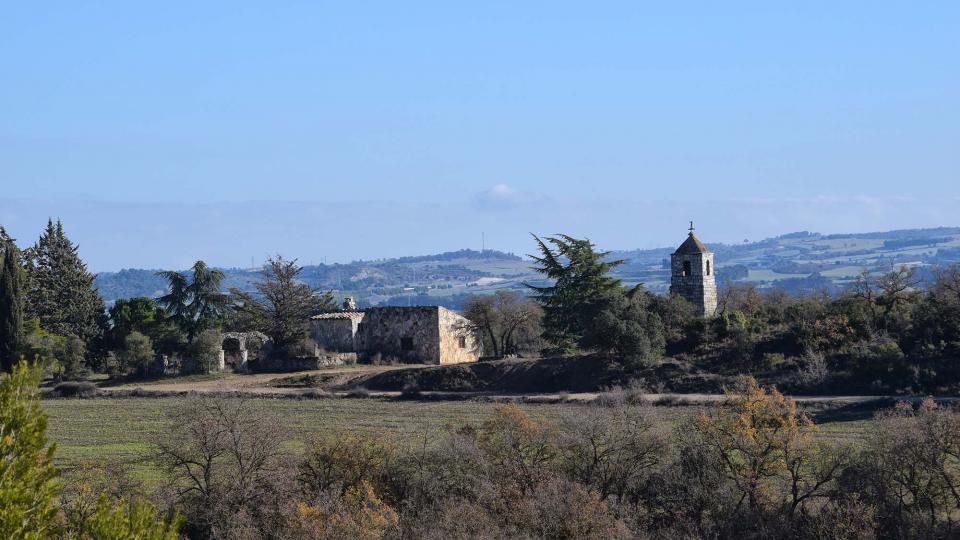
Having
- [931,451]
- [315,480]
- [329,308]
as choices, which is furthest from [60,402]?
[931,451]

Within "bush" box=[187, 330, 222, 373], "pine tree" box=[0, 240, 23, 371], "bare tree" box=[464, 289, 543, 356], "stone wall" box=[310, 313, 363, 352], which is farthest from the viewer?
"bare tree" box=[464, 289, 543, 356]

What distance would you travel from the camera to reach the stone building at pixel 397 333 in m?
60.9

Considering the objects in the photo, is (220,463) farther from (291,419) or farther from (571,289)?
(571,289)

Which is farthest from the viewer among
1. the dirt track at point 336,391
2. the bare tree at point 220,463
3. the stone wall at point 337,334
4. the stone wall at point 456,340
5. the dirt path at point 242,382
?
the stone wall at point 337,334

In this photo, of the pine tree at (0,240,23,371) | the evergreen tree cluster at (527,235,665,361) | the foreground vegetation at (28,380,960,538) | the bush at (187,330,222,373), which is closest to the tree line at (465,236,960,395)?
the evergreen tree cluster at (527,235,665,361)

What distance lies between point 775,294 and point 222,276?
29.6 meters

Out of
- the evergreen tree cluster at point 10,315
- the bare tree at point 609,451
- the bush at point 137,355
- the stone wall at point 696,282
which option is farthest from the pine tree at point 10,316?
the bare tree at point 609,451

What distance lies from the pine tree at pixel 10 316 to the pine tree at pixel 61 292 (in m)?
5.49

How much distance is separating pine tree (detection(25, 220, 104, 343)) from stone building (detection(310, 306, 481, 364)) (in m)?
14.5

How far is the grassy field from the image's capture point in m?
38.6

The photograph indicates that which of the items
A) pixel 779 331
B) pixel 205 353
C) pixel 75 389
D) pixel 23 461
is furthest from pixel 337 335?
pixel 23 461

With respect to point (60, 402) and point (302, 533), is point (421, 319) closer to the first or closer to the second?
Answer: point (60, 402)

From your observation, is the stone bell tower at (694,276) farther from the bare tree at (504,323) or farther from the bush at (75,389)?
the bush at (75,389)

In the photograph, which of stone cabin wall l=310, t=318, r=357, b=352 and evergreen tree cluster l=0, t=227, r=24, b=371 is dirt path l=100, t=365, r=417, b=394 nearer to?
stone cabin wall l=310, t=318, r=357, b=352
